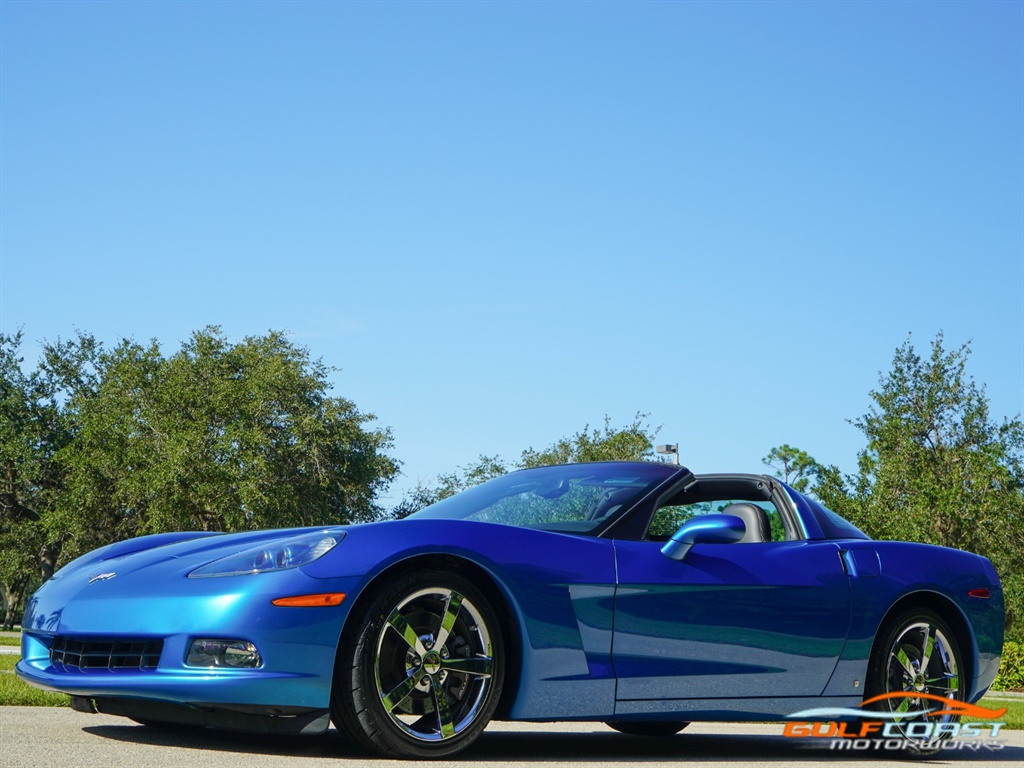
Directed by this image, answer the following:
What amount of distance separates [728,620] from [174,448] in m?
33.2

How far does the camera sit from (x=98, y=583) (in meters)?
5.17

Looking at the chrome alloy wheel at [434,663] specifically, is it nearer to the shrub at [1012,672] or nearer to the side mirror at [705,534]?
the side mirror at [705,534]

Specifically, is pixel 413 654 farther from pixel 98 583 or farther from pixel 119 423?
pixel 119 423

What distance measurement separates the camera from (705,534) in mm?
5512

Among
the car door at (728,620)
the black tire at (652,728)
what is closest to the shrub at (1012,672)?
the black tire at (652,728)

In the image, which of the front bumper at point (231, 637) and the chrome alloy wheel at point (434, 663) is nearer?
the front bumper at point (231, 637)

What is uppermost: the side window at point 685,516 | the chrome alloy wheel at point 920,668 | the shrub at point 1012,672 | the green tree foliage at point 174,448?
the green tree foliage at point 174,448

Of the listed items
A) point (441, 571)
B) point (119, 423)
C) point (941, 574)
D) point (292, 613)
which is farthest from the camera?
point (119, 423)

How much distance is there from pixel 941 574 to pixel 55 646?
4.41m

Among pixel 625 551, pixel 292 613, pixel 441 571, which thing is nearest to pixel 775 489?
pixel 625 551

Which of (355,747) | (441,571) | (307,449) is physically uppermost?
(307,449)

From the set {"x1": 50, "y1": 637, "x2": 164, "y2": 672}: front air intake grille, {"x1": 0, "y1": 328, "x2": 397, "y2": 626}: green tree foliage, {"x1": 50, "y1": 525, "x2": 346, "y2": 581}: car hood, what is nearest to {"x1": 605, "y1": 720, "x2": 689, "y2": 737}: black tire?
{"x1": 50, "y1": 525, "x2": 346, "y2": 581}: car hood

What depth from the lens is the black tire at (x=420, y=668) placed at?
4.71 m

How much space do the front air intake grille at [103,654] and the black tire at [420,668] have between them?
2.40 ft
